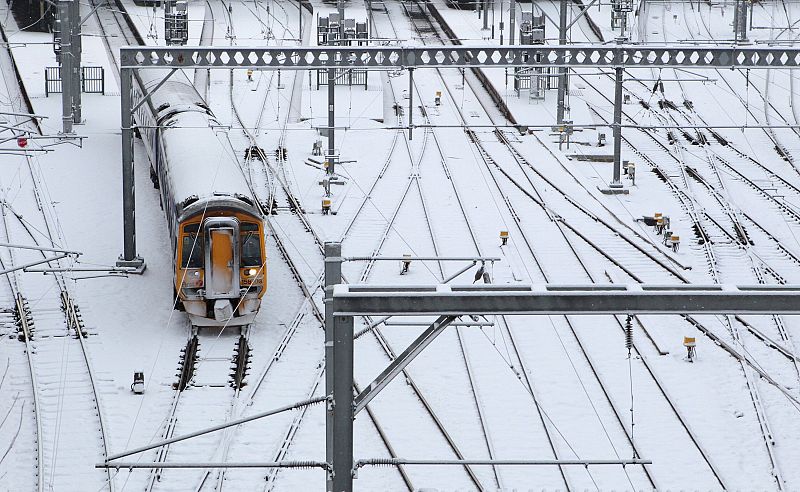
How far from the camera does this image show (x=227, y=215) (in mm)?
20031

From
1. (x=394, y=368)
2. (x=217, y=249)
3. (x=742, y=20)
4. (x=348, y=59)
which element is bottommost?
(x=217, y=249)

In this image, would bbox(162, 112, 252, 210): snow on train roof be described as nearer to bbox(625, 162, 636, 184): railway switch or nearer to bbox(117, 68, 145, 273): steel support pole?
bbox(117, 68, 145, 273): steel support pole

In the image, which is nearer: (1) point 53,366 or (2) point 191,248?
(1) point 53,366

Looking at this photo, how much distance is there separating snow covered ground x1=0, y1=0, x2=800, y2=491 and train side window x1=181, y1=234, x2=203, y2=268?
4.06 ft

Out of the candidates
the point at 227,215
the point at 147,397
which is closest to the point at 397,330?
the point at 227,215

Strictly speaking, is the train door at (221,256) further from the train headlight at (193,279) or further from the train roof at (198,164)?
the train roof at (198,164)

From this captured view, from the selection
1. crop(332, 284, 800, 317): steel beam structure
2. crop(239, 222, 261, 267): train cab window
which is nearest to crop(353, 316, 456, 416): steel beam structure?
crop(332, 284, 800, 317): steel beam structure

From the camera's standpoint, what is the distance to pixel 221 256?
65.2ft

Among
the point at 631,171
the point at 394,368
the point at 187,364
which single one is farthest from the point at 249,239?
the point at 631,171

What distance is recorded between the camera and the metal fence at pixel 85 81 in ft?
124

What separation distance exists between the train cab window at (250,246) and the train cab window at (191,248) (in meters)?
0.65

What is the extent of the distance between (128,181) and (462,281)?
19.6 feet

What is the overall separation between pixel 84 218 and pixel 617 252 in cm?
1024

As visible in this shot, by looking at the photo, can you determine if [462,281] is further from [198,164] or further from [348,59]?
[198,164]
